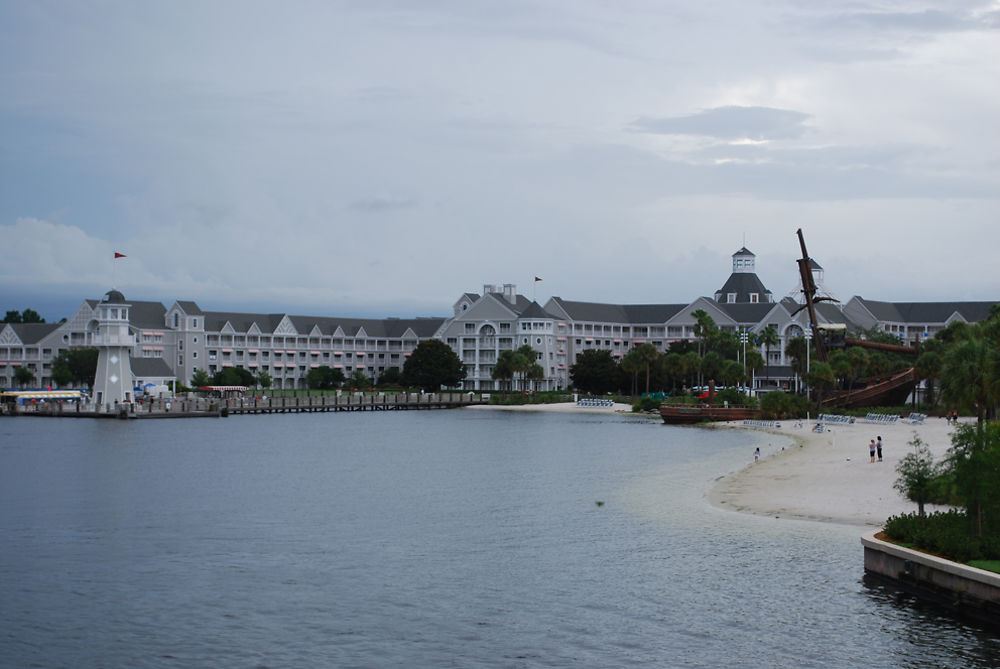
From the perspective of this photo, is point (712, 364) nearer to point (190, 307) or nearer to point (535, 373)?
point (535, 373)

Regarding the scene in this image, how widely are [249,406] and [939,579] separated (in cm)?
11483

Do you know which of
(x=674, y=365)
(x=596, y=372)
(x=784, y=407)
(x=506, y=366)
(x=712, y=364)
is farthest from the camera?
(x=596, y=372)

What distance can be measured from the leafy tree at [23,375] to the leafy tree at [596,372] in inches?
3396

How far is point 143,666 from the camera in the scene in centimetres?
2522

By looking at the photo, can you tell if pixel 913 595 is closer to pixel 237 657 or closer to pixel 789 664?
pixel 789 664

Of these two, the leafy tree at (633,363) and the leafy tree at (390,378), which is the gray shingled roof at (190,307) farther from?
the leafy tree at (633,363)

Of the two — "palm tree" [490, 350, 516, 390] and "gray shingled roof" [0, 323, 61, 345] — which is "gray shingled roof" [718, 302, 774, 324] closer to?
"palm tree" [490, 350, 516, 390]

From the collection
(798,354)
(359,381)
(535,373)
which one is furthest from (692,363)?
(359,381)

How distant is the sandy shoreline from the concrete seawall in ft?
25.9

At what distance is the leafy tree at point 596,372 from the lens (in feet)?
527

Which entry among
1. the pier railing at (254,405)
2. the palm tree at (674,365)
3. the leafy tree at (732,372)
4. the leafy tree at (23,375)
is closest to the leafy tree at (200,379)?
the leafy tree at (23,375)

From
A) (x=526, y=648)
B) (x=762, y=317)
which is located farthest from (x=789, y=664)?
(x=762, y=317)

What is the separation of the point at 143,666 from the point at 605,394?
139 m

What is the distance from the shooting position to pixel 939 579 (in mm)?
28453
